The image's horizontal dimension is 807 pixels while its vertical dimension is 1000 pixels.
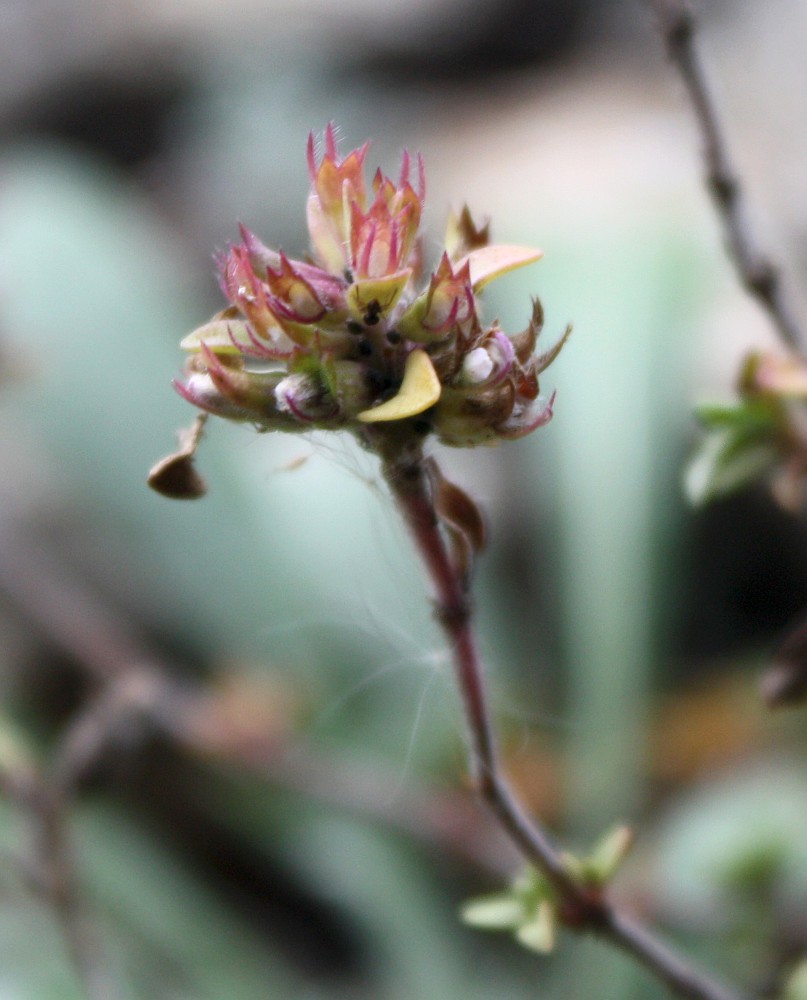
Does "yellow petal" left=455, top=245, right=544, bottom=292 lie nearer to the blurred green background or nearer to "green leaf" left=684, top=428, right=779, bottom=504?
"green leaf" left=684, top=428, right=779, bottom=504

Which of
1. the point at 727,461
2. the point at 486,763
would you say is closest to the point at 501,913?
the point at 486,763

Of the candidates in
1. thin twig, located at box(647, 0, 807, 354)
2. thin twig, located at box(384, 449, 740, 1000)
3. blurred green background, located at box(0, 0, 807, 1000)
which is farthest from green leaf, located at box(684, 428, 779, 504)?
blurred green background, located at box(0, 0, 807, 1000)

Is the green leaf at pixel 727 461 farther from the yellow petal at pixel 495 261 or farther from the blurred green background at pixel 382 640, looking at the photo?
the blurred green background at pixel 382 640

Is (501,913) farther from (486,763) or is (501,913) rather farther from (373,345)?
(373,345)

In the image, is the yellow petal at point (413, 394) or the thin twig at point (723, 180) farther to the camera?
the thin twig at point (723, 180)

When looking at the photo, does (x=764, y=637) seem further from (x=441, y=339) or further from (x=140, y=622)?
(x=441, y=339)

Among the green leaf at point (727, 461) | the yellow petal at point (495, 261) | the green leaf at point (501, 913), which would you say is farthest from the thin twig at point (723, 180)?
the green leaf at point (501, 913)
